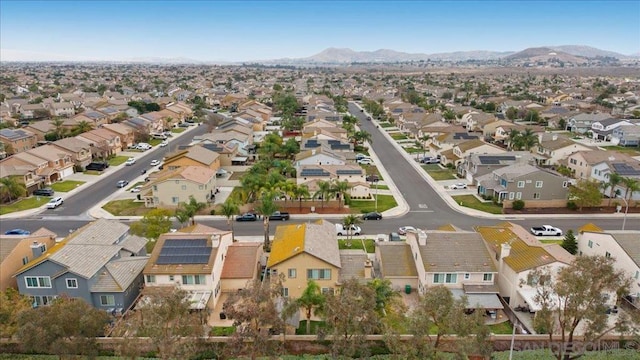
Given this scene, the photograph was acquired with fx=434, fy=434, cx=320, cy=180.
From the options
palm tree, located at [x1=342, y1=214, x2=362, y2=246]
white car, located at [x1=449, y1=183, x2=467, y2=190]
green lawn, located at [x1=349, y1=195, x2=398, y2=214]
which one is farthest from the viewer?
white car, located at [x1=449, y1=183, x2=467, y2=190]

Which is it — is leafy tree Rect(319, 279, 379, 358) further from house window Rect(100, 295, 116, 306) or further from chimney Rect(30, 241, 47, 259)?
chimney Rect(30, 241, 47, 259)

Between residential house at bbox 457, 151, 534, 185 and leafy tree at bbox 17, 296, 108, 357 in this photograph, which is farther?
residential house at bbox 457, 151, 534, 185

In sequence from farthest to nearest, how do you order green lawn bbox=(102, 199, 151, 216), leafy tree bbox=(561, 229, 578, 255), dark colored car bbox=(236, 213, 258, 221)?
green lawn bbox=(102, 199, 151, 216) < dark colored car bbox=(236, 213, 258, 221) < leafy tree bbox=(561, 229, 578, 255)

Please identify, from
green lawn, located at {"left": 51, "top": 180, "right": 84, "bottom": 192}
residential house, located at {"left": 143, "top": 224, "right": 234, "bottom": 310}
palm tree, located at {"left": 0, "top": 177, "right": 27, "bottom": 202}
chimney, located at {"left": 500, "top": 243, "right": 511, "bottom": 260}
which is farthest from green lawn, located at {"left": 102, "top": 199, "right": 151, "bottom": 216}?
chimney, located at {"left": 500, "top": 243, "right": 511, "bottom": 260}

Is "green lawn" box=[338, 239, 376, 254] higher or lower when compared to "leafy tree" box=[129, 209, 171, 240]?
lower

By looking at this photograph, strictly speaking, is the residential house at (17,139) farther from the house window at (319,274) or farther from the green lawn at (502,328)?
the green lawn at (502,328)

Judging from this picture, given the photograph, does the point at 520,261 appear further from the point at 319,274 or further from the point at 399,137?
the point at 399,137

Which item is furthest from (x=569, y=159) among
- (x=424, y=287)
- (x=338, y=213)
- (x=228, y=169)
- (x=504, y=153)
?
(x=228, y=169)

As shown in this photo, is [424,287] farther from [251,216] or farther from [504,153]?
[504,153]
